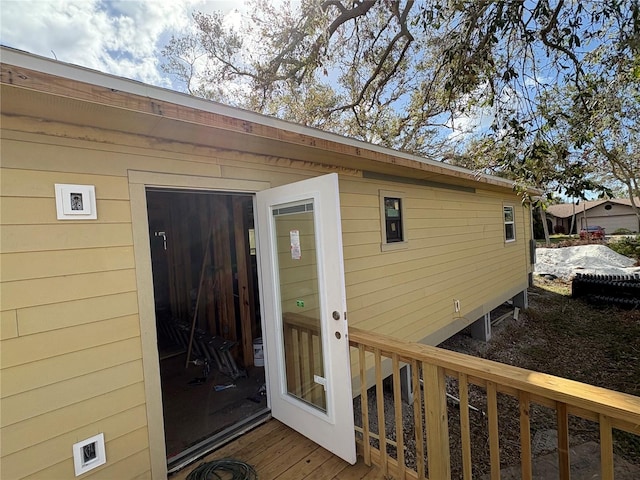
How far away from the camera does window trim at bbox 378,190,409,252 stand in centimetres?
403

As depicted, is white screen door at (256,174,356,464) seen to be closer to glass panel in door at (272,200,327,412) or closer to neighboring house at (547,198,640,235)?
glass panel in door at (272,200,327,412)

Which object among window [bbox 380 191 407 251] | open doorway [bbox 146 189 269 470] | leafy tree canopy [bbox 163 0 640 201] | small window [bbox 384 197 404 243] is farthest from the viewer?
small window [bbox 384 197 404 243]

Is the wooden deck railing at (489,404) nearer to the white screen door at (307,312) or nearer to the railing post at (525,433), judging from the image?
the railing post at (525,433)

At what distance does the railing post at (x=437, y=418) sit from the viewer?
1827 millimetres

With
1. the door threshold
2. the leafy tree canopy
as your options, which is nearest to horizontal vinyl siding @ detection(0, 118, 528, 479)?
the door threshold

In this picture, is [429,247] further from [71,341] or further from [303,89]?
[303,89]

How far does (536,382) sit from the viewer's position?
1404 millimetres

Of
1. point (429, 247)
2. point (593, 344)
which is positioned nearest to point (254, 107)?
point (429, 247)

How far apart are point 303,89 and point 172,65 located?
3.67m

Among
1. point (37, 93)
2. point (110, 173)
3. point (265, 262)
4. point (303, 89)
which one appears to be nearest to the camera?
point (37, 93)

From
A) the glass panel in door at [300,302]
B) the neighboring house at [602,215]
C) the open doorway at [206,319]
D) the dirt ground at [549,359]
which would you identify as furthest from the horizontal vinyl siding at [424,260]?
the neighboring house at [602,215]

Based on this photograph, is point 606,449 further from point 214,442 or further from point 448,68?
point 448,68

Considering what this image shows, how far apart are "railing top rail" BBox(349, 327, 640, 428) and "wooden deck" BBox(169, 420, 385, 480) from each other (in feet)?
2.71

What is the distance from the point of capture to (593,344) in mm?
6160
